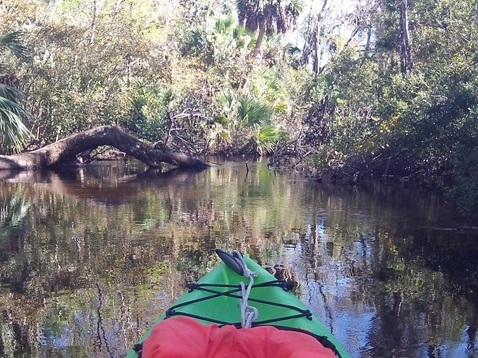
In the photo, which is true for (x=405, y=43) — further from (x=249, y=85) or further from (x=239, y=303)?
(x=239, y=303)

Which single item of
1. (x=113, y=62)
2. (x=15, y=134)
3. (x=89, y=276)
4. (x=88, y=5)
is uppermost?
(x=88, y=5)

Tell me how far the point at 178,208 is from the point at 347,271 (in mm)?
5225

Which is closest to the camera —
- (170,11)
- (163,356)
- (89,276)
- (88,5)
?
(163,356)

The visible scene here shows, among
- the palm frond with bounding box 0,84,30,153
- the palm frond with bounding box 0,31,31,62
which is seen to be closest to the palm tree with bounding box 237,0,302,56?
the palm frond with bounding box 0,31,31,62

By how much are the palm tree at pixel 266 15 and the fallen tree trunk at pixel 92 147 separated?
28.1 ft

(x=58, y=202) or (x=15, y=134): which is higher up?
(x=15, y=134)

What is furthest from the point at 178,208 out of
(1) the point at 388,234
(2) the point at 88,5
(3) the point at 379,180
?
(2) the point at 88,5

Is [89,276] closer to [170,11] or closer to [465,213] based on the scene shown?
[465,213]

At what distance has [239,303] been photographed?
14.2ft

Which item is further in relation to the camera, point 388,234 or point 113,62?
point 113,62

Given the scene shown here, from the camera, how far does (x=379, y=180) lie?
1606 cm

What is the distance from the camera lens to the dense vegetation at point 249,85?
13.9m

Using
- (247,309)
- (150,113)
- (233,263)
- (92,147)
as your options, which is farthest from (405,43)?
(247,309)

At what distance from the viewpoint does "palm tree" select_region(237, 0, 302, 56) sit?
26844 millimetres
